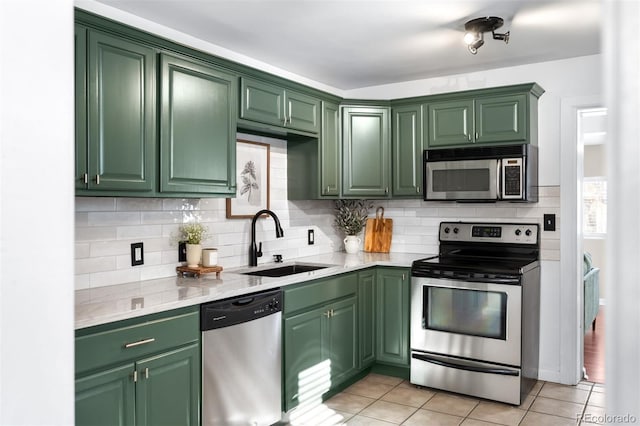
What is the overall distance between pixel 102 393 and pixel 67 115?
1.41m

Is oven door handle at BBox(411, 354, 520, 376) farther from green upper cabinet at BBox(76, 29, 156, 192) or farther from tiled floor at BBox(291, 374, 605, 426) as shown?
green upper cabinet at BBox(76, 29, 156, 192)

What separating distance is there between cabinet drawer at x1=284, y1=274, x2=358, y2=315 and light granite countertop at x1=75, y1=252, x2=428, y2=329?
56 mm

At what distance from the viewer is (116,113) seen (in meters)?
2.43

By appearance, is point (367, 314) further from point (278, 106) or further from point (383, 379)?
point (278, 106)

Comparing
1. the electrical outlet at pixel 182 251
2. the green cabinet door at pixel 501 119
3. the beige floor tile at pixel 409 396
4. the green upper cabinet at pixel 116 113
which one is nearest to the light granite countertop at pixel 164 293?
the electrical outlet at pixel 182 251

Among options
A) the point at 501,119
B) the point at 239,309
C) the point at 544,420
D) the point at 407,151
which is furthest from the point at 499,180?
the point at 239,309

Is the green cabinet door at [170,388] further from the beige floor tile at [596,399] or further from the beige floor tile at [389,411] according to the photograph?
the beige floor tile at [596,399]

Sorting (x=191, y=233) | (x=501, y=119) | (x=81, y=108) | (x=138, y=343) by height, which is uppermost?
(x=501, y=119)

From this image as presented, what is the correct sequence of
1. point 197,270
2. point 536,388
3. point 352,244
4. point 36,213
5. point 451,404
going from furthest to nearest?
1. point 352,244
2. point 536,388
3. point 451,404
4. point 197,270
5. point 36,213

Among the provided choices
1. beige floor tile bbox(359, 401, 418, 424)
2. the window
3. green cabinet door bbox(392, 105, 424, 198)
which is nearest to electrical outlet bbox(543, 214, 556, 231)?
green cabinet door bbox(392, 105, 424, 198)

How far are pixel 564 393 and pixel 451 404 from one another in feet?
2.88

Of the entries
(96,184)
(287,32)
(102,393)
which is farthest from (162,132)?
(102,393)

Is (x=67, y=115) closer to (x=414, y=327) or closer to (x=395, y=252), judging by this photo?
(x=414, y=327)

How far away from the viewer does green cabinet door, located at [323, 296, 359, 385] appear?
350 cm
